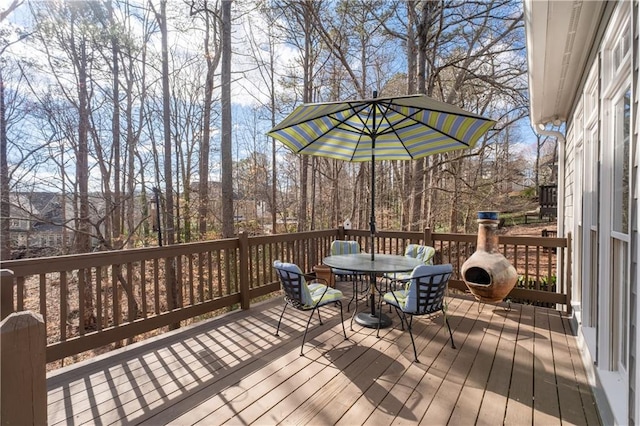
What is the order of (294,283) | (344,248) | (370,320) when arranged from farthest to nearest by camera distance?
(344,248), (370,320), (294,283)

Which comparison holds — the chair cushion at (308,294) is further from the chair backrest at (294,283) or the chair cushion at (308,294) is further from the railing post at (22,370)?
the railing post at (22,370)

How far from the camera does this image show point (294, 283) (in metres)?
2.99

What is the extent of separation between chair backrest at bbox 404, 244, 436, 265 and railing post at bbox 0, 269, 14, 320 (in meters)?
3.82

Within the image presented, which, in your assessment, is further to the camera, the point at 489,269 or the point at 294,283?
the point at 489,269

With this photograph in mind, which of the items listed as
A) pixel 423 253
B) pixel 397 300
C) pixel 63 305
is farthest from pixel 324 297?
pixel 63 305

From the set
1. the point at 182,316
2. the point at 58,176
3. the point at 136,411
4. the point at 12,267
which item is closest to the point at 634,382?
the point at 136,411

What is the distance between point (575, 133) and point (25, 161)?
10.4 m

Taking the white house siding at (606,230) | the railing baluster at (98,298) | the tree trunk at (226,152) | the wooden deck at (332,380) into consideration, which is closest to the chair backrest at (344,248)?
the wooden deck at (332,380)

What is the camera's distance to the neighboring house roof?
2.04 m

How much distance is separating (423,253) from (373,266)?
121 cm

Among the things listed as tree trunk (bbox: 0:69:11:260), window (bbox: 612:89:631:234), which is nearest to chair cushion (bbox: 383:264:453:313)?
window (bbox: 612:89:631:234)

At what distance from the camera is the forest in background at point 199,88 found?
7316 mm

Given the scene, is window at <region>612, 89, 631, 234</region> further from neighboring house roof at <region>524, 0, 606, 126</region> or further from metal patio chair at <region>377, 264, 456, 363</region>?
metal patio chair at <region>377, 264, 456, 363</region>

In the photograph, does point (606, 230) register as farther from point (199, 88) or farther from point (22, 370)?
point (199, 88)
